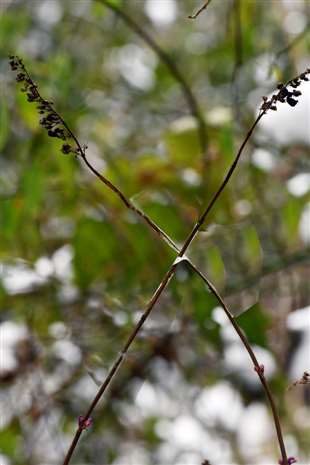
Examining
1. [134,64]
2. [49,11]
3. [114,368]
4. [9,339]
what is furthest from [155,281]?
[49,11]

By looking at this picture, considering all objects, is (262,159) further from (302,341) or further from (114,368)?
(114,368)

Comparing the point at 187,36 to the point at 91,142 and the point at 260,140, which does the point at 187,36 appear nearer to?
the point at 91,142

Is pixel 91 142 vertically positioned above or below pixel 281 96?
above

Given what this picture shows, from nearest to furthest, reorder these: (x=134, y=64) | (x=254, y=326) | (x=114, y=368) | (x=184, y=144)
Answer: (x=114, y=368) < (x=254, y=326) < (x=184, y=144) < (x=134, y=64)

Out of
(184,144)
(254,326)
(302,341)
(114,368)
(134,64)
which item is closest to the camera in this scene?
(114,368)

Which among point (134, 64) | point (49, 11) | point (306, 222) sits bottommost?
point (306, 222)

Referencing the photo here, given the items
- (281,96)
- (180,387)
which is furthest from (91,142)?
(281,96)

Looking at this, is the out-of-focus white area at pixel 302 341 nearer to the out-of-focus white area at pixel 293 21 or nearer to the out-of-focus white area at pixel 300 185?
the out-of-focus white area at pixel 300 185

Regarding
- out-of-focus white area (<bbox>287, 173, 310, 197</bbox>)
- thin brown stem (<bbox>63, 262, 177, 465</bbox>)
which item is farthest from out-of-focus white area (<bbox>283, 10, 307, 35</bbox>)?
thin brown stem (<bbox>63, 262, 177, 465</bbox>)

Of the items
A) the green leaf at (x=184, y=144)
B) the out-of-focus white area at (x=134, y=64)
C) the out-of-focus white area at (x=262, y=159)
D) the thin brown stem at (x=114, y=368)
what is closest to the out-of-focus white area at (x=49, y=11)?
the out-of-focus white area at (x=134, y=64)
